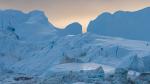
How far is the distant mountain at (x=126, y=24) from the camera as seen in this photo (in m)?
173

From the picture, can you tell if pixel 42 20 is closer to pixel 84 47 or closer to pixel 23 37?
pixel 23 37

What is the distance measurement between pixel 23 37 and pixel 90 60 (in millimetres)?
49060

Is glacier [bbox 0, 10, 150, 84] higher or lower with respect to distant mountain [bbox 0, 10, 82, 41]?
lower

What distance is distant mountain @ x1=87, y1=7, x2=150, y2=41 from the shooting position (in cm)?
17275

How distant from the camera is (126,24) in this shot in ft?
573

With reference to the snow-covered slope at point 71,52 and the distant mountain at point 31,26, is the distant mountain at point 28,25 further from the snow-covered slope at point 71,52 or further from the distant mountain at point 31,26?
the snow-covered slope at point 71,52

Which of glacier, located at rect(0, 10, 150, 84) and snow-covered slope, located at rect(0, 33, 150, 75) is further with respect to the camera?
snow-covered slope, located at rect(0, 33, 150, 75)

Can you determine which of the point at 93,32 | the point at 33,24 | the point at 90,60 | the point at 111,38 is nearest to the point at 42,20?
the point at 33,24

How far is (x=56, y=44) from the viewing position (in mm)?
166750

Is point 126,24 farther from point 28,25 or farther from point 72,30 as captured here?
point 28,25

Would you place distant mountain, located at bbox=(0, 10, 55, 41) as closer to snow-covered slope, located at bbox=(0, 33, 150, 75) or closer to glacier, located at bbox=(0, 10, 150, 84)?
glacier, located at bbox=(0, 10, 150, 84)

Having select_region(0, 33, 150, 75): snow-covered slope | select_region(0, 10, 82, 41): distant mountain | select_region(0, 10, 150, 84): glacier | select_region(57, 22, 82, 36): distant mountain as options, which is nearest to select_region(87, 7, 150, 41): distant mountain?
select_region(0, 10, 150, 84): glacier

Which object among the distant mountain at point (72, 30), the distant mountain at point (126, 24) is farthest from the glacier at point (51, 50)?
the distant mountain at point (126, 24)

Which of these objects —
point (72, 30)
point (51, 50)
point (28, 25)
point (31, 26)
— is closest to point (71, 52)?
point (51, 50)
